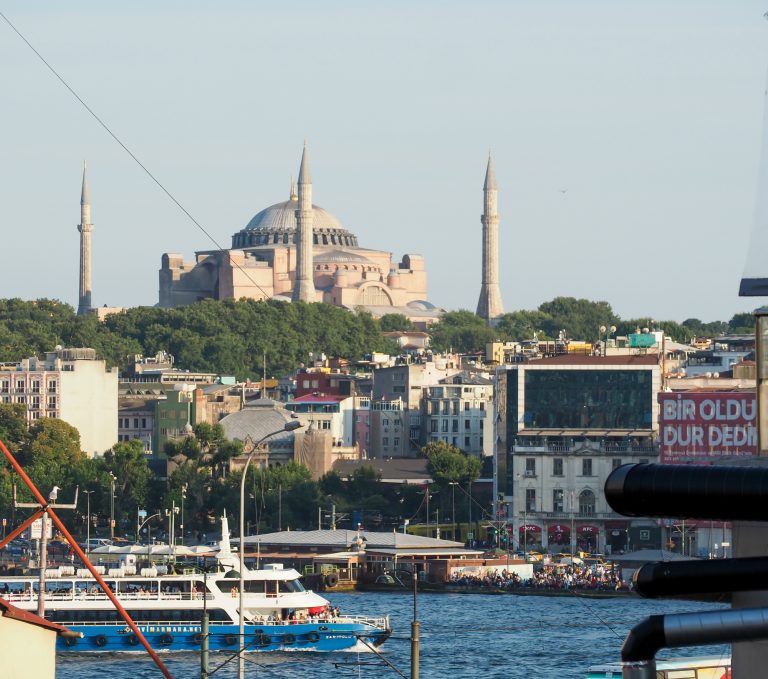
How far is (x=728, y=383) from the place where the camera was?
6388 cm

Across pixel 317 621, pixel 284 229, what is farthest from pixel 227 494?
pixel 284 229

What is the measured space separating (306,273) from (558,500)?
77.5 meters

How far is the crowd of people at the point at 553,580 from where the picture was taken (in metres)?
50.2

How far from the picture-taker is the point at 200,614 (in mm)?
38969

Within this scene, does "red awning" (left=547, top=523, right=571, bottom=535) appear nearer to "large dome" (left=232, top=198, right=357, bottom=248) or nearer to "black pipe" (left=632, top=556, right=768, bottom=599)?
"black pipe" (left=632, top=556, right=768, bottom=599)

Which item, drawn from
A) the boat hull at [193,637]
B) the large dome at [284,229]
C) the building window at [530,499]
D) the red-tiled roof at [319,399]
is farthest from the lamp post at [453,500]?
the large dome at [284,229]

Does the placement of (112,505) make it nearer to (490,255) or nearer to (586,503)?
(586,503)

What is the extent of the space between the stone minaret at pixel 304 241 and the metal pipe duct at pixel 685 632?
12882 cm

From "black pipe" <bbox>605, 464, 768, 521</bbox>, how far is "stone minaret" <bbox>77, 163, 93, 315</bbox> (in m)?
130

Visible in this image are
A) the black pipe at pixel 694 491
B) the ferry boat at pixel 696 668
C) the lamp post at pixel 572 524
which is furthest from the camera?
the lamp post at pixel 572 524

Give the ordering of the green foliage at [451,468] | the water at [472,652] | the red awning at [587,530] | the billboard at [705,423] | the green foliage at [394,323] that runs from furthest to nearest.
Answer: the green foliage at [394,323] → the green foliage at [451,468] → the red awning at [587,530] → the billboard at [705,423] → the water at [472,652]

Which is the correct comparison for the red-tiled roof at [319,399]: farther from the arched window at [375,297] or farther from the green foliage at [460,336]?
the arched window at [375,297]

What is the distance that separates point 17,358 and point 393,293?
138ft

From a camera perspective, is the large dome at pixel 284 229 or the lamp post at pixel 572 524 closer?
the lamp post at pixel 572 524
